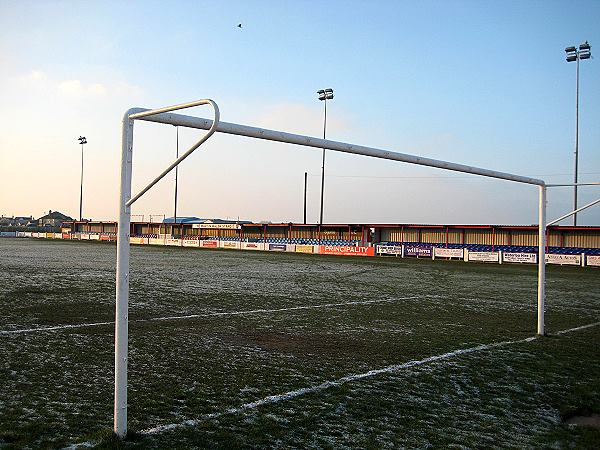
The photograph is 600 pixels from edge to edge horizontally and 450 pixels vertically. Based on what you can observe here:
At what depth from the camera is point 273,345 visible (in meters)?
9.03

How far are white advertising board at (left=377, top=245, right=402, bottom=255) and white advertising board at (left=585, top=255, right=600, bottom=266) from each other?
538 inches

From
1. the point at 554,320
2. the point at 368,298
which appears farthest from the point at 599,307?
the point at 368,298

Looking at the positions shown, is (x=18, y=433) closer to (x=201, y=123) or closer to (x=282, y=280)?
(x=201, y=123)

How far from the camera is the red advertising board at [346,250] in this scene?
A: 46188mm

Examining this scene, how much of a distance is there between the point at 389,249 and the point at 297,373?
3876 centimetres

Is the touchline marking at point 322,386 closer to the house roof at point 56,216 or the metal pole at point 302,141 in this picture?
the metal pole at point 302,141

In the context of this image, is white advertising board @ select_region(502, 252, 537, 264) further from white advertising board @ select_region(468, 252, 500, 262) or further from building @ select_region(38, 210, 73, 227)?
building @ select_region(38, 210, 73, 227)

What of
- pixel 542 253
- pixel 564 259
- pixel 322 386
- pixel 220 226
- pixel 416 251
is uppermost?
pixel 220 226

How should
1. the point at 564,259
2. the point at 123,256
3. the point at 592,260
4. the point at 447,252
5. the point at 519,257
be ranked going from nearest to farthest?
the point at 123,256 < the point at 592,260 < the point at 564,259 < the point at 519,257 < the point at 447,252

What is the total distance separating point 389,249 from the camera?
45.2 meters

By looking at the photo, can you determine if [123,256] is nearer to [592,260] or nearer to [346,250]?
[592,260]

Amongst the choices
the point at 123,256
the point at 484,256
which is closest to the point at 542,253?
the point at 123,256

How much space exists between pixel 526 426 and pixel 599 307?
38.2 feet

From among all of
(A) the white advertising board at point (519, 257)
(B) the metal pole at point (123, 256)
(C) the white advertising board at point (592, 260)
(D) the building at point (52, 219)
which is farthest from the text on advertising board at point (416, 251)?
(D) the building at point (52, 219)
